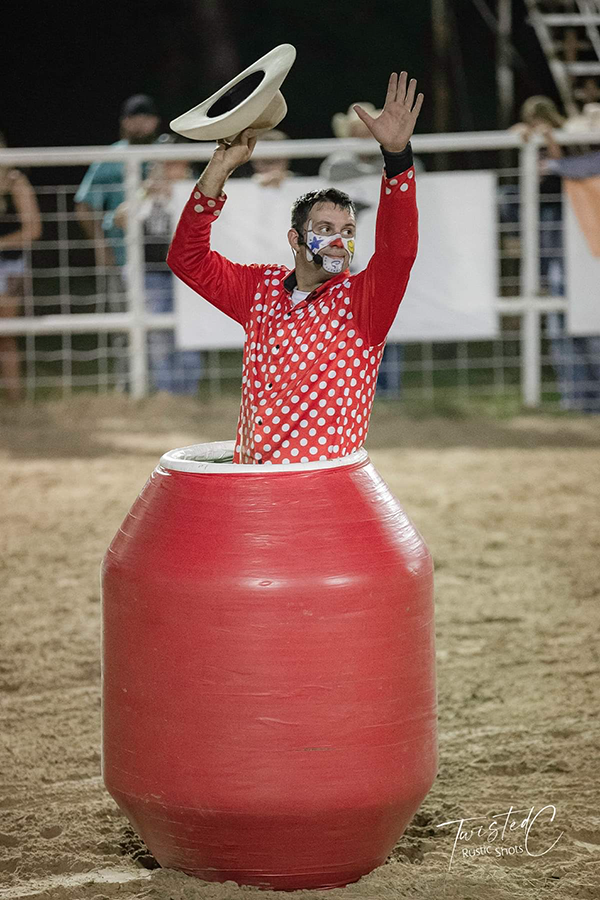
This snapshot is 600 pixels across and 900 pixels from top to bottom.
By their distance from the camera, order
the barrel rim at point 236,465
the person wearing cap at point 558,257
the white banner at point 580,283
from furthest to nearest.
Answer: the person wearing cap at point 558,257
the white banner at point 580,283
the barrel rim at point 236,465

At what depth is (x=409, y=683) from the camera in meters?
2.98

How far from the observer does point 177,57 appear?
80.7 ft

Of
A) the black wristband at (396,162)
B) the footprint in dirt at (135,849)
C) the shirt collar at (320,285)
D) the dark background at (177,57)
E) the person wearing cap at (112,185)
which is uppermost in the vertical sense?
the dark background at (177,57)

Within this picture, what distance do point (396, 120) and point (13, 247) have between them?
802 cm

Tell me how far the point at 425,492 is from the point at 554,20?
7154mm

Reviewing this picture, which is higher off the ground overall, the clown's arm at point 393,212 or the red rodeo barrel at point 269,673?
the clown's arm at point 393,212

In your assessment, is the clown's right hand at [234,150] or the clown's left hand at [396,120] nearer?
the clown's left hand at [396,120]

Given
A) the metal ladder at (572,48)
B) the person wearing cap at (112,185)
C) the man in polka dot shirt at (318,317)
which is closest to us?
the man in polka dot shirt at (318,317)

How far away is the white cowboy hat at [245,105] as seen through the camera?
3.18m

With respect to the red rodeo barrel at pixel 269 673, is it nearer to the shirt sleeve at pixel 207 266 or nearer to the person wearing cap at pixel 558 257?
the shirt sleeve at pixel 207 266

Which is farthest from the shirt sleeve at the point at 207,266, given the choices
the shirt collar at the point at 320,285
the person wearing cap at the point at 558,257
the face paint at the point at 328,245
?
the person wearing cap at the point at 558,257

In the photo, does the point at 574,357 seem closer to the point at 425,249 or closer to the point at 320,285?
the point at 425,249

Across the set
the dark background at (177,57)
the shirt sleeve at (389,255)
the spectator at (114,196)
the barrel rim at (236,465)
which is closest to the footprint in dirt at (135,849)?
the barrel rim at (236,465)

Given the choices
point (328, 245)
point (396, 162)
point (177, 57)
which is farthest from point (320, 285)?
point (177, 57)
